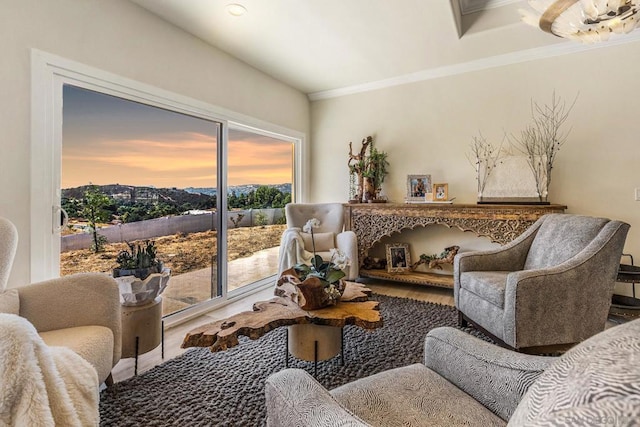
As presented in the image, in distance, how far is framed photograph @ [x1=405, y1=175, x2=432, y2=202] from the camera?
372 cm

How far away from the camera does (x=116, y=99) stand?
7.68ft

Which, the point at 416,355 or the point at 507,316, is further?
the point at 416,355

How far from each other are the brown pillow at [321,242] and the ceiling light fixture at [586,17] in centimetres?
256

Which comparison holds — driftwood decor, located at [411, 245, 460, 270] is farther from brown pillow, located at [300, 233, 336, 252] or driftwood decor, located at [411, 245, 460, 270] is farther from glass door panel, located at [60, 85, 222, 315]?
glass door panel, located at [60, 85, 222, 315]

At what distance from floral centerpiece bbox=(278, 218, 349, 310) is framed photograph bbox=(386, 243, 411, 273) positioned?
1.98m

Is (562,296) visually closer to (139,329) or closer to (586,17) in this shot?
(586,17)

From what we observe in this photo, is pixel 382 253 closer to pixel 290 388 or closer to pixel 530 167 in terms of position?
pixel 530 167

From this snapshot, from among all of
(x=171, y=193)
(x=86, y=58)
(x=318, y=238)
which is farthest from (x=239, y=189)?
(x=86, y=58)

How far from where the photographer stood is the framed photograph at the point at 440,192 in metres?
3.58

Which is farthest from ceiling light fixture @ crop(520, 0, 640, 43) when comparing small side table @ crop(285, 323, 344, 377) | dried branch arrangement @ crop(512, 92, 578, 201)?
small side table @ crop(285, 323, 344, 377)

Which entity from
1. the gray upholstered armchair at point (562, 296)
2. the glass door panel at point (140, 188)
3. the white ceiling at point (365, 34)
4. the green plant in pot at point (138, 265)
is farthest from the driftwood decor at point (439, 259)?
the green plant in pot at point (138, 265)

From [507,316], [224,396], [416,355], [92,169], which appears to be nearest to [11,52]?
[92,169]

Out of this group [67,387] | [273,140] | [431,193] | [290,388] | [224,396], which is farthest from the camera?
[273,140]

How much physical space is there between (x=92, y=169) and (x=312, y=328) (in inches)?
76.2
